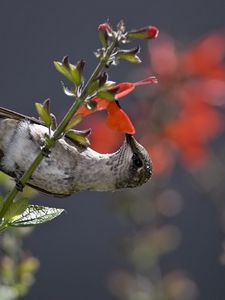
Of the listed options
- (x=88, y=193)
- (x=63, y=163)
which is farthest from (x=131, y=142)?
(x=88, y=193)

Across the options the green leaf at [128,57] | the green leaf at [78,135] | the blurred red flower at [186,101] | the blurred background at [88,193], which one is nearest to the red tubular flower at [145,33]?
the green leaf at [128,57]

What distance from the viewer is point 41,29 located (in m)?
5.51

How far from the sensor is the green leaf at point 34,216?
6.10ft

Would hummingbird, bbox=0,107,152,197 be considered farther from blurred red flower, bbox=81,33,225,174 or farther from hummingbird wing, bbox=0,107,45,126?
blurred red flower, bbox=81,33,225,174

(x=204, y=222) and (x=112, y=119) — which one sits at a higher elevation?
(x=204, y=222)

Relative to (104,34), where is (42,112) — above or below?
below

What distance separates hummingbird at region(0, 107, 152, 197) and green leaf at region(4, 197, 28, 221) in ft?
0.84

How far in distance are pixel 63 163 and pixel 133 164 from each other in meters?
0.18

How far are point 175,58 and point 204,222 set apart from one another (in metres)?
2.23

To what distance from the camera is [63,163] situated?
85.6 inches

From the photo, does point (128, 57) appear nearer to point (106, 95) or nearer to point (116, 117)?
point (106, 95)

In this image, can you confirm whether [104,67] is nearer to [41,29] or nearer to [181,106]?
[181,106]

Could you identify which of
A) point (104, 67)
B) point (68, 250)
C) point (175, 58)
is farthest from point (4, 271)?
point (68, 250)

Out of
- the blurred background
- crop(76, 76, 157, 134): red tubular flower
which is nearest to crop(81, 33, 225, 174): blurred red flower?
the blurred background
